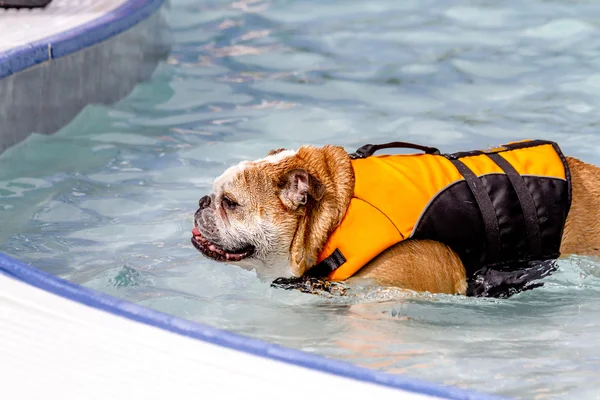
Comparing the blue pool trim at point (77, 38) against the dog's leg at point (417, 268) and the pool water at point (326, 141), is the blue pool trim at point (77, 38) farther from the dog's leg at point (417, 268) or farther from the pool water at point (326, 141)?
the dog's leg at point (417, 268)

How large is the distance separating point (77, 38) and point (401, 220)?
397cm

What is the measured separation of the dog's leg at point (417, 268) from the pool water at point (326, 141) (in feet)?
0.26

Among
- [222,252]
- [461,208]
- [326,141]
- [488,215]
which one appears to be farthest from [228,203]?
[326,141]

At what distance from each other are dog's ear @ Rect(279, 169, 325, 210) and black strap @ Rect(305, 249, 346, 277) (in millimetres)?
268

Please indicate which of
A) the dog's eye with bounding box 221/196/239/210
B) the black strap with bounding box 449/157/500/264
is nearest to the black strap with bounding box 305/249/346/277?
the dog's eye with bounding box 221/196/239/210

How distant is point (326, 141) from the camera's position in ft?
23.9

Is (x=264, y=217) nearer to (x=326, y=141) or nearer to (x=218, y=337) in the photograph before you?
(x=218, y=337)

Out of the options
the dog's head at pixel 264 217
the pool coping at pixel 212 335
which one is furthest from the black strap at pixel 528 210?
the pool coping at pixel 212 335

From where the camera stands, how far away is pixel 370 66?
9047 millimetres

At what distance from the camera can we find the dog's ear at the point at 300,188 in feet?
13.8

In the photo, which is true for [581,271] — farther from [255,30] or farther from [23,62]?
[255,30]

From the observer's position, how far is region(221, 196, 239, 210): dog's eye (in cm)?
430

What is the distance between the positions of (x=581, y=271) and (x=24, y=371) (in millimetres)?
2814

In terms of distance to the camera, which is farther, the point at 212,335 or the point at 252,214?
the point at 252,214
